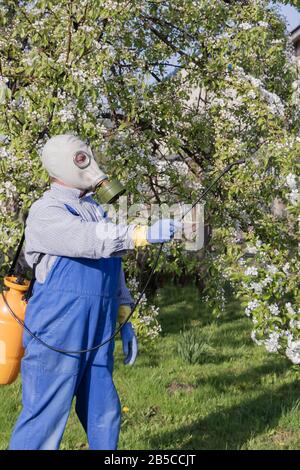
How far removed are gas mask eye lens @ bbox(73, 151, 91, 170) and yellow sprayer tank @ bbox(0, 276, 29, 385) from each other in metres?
0.66

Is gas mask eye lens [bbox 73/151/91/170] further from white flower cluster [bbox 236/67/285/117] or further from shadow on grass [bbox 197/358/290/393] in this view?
shadow on grass [bbox 197/358/290/393]

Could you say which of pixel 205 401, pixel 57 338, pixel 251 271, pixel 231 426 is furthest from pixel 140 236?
pixel 205 401

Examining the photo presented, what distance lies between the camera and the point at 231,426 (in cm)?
468

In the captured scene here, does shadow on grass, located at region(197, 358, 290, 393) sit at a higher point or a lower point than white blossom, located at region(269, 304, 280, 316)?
lower

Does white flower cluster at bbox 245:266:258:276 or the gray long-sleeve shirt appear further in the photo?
white flower cluster at bbox 245:266:258:276

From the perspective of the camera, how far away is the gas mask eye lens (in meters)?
3.24

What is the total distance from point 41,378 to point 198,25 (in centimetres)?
360

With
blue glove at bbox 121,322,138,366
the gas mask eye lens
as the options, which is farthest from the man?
blue glove at bbox 121,322,138,366

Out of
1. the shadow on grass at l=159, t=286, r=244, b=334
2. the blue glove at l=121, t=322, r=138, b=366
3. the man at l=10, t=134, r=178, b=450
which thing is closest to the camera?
the man at l=10, t=134, r=178, b=450

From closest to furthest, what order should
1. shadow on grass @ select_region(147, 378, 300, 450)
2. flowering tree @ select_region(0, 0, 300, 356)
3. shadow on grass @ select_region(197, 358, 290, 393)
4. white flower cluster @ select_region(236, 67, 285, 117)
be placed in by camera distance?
shadow on grass @ select_region(147, 378, 300, 450), flowering tree @ select_region(0, 0, 300, 356), white flower cluster @ select_region(236, 67, 285, 117), shadow on grass @ select_region(197, 358, 290, 393)

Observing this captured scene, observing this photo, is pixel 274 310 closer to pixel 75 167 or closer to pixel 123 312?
pixel 123 312

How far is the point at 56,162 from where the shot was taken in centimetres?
325

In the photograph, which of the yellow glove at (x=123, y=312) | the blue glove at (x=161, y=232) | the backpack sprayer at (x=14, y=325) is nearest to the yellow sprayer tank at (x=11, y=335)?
the backpack sprayer at (x=14, y=325)
